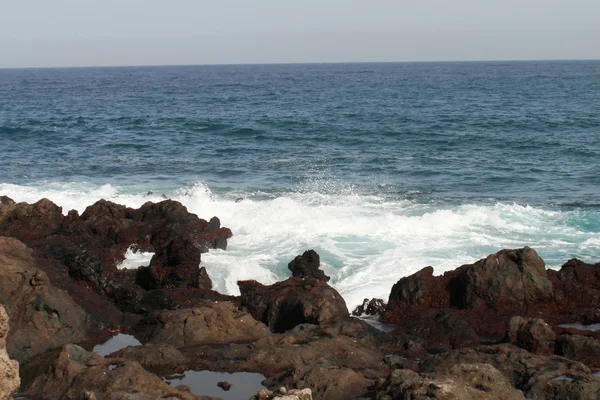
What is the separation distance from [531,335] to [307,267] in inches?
272

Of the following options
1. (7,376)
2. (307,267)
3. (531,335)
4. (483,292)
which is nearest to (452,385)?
(531,335)

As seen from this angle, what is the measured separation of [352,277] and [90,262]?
6625 mm

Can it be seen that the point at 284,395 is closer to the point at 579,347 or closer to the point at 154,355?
the point at 154,355

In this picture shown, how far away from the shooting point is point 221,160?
39.5 metres

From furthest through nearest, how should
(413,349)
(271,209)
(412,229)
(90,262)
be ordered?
1. (271,209)
2. (412,229)
3. (90,262)
4. (413,349)

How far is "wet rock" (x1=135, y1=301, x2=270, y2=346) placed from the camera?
45.9 feet

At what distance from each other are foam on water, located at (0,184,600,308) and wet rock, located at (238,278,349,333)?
2.21 m

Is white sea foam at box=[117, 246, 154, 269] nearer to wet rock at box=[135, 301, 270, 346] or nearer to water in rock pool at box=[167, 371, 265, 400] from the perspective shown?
wet rock at box=[135, 301, 270, 346]

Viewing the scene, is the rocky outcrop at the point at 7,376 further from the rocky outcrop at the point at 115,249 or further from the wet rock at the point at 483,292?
the wet rock at the point at 483,292

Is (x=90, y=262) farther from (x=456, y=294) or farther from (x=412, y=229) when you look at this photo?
(x=412, y=229)

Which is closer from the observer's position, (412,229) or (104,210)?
(104,210)

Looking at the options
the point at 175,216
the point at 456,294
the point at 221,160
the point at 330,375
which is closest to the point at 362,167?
the point at 221,160

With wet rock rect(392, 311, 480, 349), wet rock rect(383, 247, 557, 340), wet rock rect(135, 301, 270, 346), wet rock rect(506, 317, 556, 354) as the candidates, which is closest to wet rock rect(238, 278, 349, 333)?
wet rock rect(135, 301, 270, 346)

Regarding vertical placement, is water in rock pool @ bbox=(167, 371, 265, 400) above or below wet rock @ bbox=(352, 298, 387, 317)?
above
